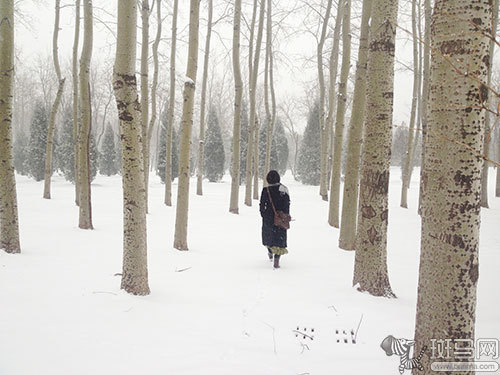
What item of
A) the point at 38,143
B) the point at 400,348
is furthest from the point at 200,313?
the point at 38,143

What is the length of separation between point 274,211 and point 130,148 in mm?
2778

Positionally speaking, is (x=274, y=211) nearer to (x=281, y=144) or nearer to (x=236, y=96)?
(x=236, y=96)

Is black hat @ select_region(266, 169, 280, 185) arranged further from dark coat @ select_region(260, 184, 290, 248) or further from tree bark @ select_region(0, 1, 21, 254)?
tree bark @ select_region(0, 1, 21, 254)

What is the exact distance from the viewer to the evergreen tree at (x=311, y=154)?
31.7 meters

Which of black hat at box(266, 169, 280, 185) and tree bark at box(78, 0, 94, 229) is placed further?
tree bark at box(78, 0, 94, 229)

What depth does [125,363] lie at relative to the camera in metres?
2.43

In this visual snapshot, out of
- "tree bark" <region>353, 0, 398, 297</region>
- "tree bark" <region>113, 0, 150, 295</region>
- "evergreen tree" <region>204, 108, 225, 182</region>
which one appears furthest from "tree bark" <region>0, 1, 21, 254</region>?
"evergreen tree" <region>204, 108, 225, 182</region>

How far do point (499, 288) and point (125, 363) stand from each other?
16.0 ft

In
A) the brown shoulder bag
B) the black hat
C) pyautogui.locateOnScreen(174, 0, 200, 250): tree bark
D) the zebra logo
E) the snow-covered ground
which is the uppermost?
pyautogui.locateOnScreen(174, 0, 200, 250): tree bark

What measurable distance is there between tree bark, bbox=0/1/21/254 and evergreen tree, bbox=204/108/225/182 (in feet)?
87.6

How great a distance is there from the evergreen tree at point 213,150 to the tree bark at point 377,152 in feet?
92.4

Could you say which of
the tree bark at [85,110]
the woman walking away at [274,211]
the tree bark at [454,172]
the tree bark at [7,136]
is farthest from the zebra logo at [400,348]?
the tree bark at [85,110]

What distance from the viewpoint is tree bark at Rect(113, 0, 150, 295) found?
3.55 meters

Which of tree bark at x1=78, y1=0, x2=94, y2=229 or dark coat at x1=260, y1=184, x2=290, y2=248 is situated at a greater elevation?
tree bark at x1=78, y1=0, x2=94, y2=229
